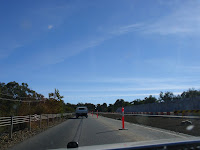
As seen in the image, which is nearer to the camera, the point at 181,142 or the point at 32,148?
the point at 181,142

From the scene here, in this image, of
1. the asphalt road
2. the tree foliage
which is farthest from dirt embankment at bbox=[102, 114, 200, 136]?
the tree foliage

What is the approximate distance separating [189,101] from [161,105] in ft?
38.9

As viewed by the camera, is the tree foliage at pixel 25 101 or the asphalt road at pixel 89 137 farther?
the tree foliage at pixel 25 101

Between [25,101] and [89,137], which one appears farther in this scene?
[25,101]

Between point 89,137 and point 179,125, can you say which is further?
point 179,125

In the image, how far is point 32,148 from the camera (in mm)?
8500

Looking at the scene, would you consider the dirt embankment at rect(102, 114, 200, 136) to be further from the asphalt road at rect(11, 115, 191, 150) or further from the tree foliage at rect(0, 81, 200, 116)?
the tree foliage at rect(0, 81, 200, 116)

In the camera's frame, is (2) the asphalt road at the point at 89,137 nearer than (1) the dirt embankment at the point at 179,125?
Yes

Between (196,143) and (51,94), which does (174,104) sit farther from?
(196,143)

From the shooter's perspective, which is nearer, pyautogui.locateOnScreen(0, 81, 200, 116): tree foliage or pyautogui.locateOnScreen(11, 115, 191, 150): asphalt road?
pyautogui.locateOnScreen(11, 115, 191, 150): asphalt road

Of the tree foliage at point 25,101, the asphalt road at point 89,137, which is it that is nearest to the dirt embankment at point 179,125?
the asphalt road at point 89,137

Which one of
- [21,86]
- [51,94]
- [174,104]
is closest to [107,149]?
[51,94]

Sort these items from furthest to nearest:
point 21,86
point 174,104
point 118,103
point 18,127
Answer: point 118,103
point 21,86
point 174,104
point 18,127

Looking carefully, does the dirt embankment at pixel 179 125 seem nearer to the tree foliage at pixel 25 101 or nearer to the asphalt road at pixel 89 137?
the asphalt road at pixel 89 137
